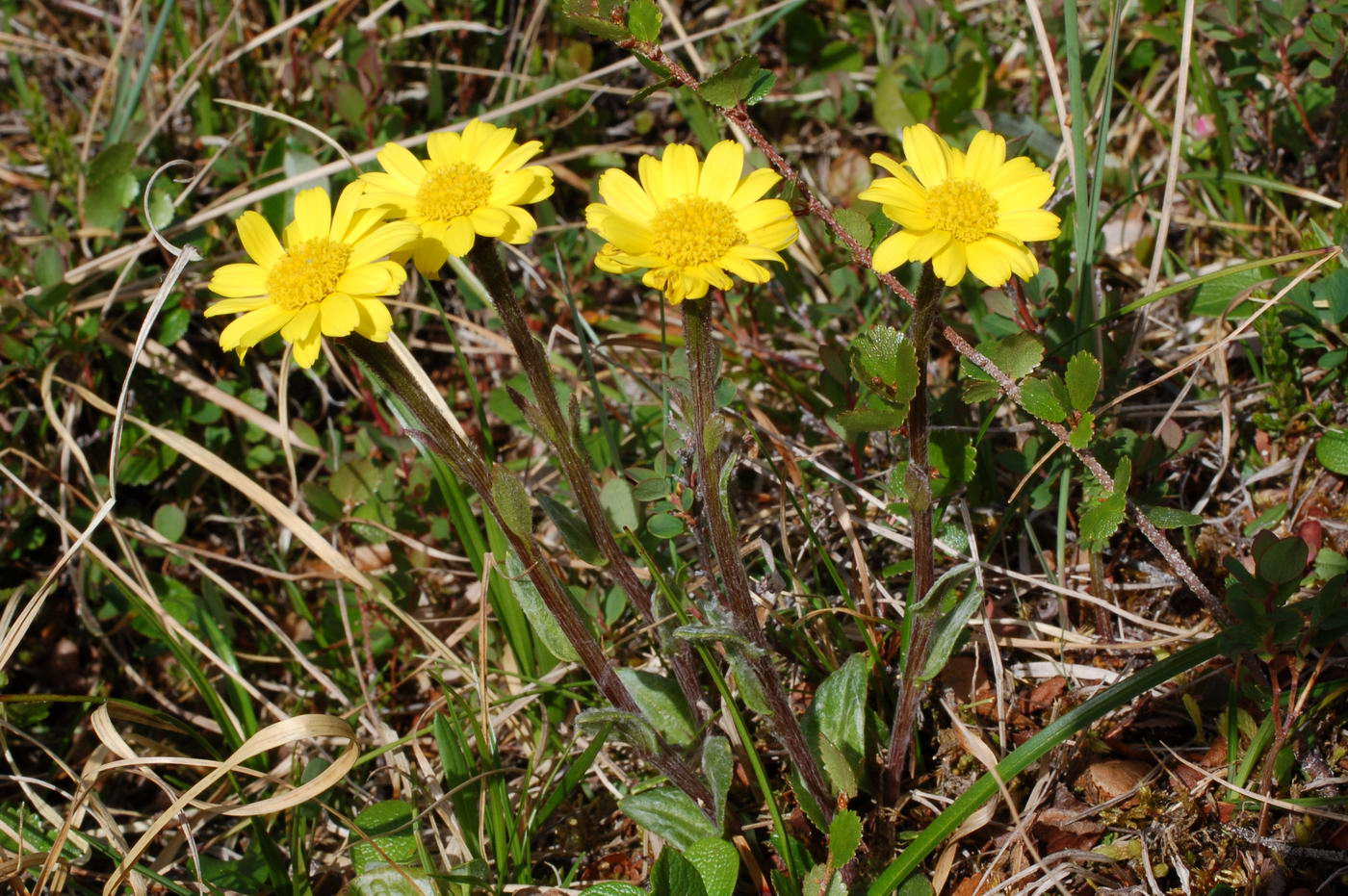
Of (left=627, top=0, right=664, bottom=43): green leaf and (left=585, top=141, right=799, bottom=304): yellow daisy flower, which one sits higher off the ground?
(left=627, top=0, right=664, bottom=43): green leaf

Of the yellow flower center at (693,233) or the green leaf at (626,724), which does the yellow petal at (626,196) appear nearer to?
the yellow flower center at (693,233)

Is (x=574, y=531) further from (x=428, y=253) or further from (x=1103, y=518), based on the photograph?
(x=1103, y=518)

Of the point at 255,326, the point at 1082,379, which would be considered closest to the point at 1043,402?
the point at 1082,379

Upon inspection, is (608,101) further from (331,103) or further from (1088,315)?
(1088,315)

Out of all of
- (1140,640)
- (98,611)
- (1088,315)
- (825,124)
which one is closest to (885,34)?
(825,124)

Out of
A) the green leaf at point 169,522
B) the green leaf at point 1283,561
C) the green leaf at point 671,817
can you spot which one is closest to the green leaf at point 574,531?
the green leaf at point 671,817

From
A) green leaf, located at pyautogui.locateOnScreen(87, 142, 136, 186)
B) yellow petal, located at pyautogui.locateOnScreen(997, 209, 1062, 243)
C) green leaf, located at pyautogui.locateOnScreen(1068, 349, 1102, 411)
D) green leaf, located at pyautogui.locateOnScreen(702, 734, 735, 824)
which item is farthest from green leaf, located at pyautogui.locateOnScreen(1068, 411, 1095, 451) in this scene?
green leaf, located at pyautogui.locateOnScreen(87, 142, 136, 186)

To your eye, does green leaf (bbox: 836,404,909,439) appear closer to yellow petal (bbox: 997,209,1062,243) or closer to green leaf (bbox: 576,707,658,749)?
yellow petal (bbox: 997,209,1062,243)
